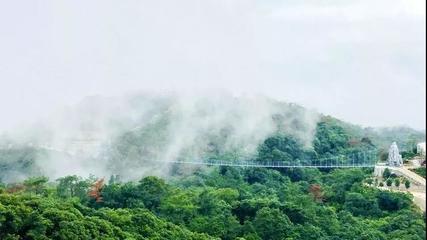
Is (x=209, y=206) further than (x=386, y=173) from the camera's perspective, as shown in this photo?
No

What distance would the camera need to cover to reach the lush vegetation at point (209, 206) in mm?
20312

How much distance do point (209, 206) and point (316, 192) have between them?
6622 millimetres

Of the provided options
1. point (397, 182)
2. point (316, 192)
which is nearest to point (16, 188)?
point (316, 192)

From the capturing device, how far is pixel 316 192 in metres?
31.4

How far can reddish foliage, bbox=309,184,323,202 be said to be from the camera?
30.6 metres

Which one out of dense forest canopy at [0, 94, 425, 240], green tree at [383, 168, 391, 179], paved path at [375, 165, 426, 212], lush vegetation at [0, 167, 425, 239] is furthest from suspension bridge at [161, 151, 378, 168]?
lush vegetation at [0, 167, 425, 239]

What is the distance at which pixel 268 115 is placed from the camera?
Answer: 40688mm

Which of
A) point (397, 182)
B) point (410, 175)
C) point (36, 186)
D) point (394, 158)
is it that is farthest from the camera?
point (394, 158)

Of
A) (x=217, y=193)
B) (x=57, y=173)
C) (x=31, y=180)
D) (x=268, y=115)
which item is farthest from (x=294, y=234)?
(x=268, y=115)

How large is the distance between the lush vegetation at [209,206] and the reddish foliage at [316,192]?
36mm

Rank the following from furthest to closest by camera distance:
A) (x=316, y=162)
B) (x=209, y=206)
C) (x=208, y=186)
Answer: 1. (x=316, y=162)
2. (x=208, y=186)
3. (x=209, y=206)

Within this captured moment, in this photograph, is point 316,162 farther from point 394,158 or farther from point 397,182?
point 397,182

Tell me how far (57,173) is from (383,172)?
37.5ft

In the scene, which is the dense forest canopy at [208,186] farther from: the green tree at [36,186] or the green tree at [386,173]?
the green tree at [386,173]
